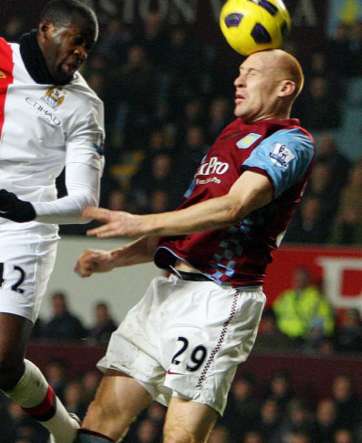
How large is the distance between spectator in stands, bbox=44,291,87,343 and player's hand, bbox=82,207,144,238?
485 centimetres

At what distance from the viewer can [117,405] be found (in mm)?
4281

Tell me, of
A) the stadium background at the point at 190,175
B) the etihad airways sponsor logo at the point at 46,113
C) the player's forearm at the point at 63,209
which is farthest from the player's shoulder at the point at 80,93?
the stadium background at the point at 190,175

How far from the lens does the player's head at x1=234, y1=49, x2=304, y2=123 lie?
14.0ft

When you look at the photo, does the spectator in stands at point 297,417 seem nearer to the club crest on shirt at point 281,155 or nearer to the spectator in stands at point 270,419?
the spectator in stands at point 270,419

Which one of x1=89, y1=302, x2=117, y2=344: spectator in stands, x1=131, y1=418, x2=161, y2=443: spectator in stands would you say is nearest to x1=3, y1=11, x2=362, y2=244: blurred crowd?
x1=89, y1=302, x2=117, y2=344: spectator in stands

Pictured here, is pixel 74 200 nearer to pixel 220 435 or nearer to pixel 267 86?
pixel 267 86

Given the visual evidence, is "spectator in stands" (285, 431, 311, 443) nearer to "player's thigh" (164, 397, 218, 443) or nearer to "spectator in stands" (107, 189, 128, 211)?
"spectator in stands" (107, 189, 128, 211)

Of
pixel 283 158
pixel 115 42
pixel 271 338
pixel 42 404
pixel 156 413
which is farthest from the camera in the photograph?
pixel 115 42

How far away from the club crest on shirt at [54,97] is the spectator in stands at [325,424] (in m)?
4.19

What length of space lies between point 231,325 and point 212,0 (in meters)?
6.96

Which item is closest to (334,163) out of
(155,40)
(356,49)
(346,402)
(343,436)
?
(356,49)

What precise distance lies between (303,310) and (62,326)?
1.66 metres

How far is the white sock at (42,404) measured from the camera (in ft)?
15.1

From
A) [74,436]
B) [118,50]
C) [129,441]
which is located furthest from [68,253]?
[74,436]
